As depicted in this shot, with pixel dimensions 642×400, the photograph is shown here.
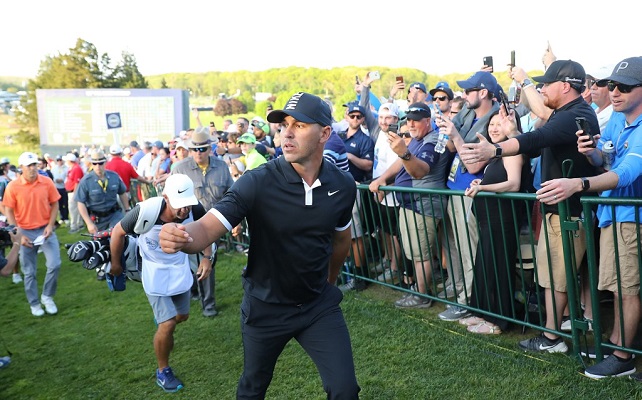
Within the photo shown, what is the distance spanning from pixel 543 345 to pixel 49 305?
6.95 meters

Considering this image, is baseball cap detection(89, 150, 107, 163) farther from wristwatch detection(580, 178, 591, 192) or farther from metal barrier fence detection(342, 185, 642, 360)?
wristwatch detection(580, 178, 591, 192)

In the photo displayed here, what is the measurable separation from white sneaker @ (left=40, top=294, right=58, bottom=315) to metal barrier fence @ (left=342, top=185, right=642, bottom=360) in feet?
14.9

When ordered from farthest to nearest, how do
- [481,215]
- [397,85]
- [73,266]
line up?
[73,266], [397,85], [481,215]

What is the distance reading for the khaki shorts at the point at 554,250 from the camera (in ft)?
15.8

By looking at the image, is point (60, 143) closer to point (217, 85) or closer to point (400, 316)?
point (400, 316)

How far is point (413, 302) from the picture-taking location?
676 centimetres

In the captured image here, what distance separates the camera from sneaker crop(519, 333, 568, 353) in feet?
16.8

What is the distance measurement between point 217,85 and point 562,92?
265 ft

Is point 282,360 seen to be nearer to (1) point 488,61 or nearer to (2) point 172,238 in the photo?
(2) point 172,238

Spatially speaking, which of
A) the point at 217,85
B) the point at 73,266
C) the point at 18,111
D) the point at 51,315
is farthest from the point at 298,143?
the point at 217,85

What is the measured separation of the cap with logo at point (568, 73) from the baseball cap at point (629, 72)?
293 millimetres

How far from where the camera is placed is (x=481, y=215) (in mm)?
5574

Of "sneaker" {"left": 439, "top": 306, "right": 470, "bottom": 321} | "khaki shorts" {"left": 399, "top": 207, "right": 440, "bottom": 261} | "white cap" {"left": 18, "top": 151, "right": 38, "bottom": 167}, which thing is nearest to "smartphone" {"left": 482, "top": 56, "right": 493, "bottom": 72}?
"khaki shorts" {"left": 399, "top": 207, "right": 440, "bottom": 261}

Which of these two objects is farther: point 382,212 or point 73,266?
point 73,266
